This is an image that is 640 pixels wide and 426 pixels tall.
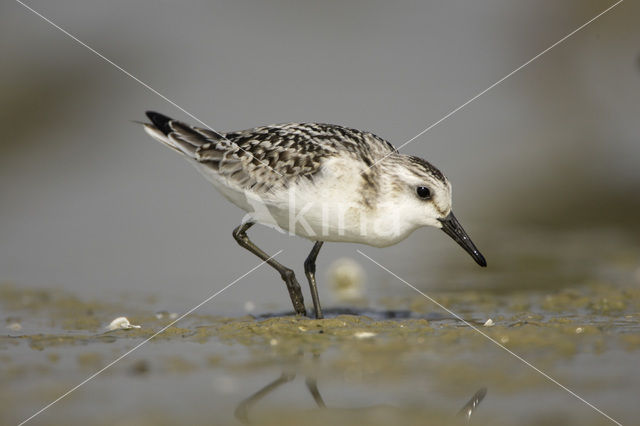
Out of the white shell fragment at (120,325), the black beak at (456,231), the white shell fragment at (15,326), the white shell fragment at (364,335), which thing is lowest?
the white shell fragment at (15,326)

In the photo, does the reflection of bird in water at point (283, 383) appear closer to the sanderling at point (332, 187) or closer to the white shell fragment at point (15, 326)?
the sanderling at point (332, 187)

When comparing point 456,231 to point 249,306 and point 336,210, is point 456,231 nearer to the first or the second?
point 336,210

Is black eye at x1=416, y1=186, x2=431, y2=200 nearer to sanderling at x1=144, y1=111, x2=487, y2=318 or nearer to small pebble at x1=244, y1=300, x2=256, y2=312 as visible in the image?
sanderling at x1=144, y1=111, x2=487, y2=318

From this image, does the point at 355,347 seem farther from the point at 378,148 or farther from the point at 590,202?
the point at 590,202

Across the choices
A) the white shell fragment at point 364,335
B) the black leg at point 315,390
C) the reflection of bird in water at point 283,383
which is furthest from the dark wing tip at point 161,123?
the black leg at point 315,390

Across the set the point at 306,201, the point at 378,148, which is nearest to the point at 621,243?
the point at 378,148

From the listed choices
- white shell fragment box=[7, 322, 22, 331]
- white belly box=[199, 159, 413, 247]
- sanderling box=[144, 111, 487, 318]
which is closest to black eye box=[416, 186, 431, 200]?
sanderling box=[144, 111, 487, 318]
